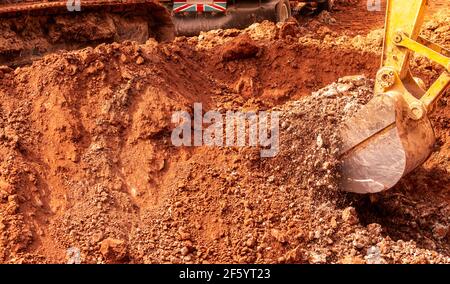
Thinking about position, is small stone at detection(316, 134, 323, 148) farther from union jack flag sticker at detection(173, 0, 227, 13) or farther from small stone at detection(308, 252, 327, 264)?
union jack flag sticker at detection(173, 0, 227, 13)

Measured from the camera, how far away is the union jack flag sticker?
30.7 ft

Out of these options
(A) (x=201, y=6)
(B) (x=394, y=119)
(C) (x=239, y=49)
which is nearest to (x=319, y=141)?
(B) (x=394, y=119)

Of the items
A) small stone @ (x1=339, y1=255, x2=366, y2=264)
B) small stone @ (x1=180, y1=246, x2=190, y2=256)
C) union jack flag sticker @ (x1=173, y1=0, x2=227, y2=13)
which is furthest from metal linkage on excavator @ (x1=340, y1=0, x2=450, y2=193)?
union jack flag sticker @ (x1=173, y1=0, x2=227, y2=13)

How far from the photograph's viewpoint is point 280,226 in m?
5.29

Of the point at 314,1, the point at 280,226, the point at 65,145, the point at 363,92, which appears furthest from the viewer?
the point at 314,1

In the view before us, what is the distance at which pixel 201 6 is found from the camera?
937 cm

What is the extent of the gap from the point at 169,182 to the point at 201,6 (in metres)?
4.27

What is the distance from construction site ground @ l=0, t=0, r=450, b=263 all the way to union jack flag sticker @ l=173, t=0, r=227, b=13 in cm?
259

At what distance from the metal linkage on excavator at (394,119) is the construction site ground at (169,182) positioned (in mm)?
141

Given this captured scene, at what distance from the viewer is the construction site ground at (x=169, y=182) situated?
5.11 metres

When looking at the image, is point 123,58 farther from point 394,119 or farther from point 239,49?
point 394,119
